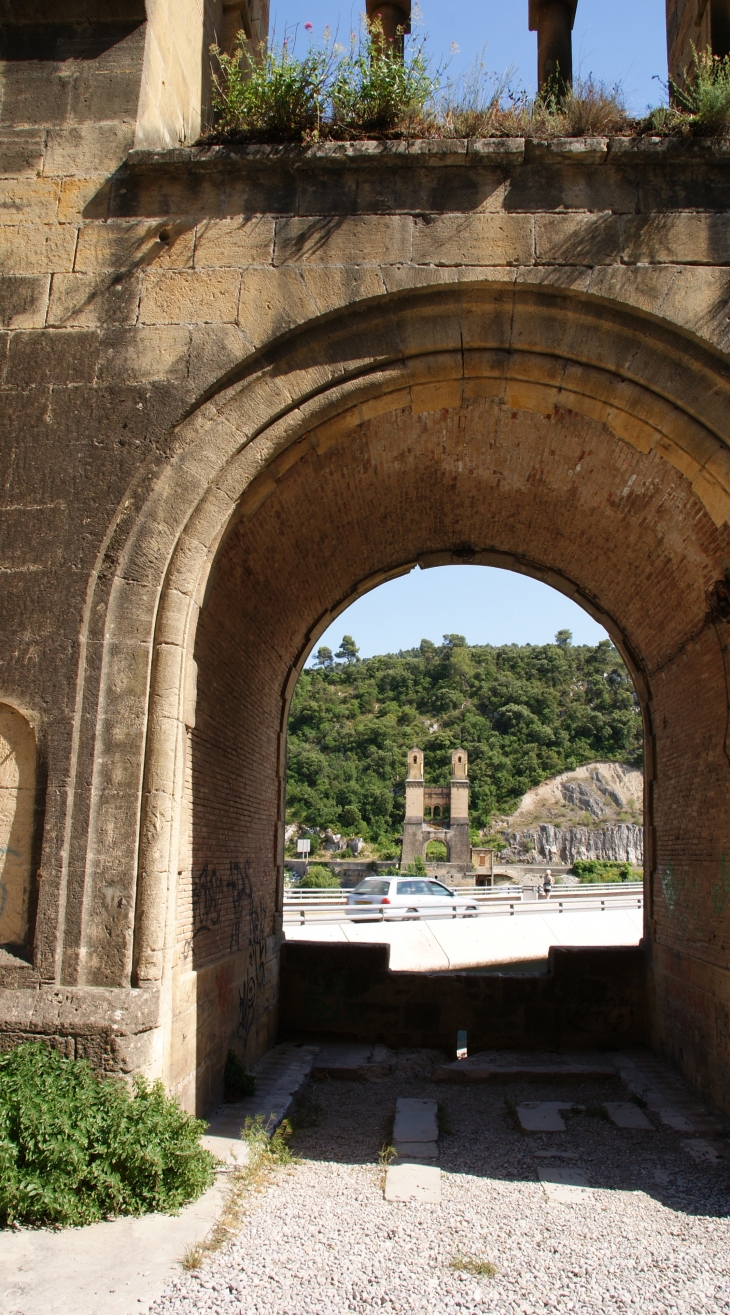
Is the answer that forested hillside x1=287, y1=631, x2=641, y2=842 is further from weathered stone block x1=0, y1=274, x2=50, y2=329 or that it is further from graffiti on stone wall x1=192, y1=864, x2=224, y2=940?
weathered stone block x1=0, y1=274, x2=50, y2=329

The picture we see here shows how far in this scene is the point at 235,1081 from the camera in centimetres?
688

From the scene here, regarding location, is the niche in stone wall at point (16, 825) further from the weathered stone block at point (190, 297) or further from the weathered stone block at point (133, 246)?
the weathered stone block at point (133, 246)

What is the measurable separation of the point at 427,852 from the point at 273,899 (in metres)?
56.7

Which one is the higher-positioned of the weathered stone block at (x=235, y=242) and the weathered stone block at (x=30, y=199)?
the weathered stone block at (x=30, y=199)

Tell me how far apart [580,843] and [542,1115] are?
233 ft

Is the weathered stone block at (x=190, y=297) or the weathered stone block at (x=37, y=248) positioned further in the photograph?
the weathered stone block at (x=37, y=248)

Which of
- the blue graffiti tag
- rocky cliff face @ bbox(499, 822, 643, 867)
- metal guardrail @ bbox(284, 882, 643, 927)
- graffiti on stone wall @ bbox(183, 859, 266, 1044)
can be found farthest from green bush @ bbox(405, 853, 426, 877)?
graffiti on stone wall @ bbox(183, 859, 266, 1044)

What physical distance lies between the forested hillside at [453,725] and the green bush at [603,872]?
27.6 m

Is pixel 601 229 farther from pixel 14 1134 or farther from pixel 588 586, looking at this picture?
pixel 14 1134

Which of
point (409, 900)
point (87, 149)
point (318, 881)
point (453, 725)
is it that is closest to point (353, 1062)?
point (87, 149)

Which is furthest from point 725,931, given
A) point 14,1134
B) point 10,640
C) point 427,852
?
point 427,852

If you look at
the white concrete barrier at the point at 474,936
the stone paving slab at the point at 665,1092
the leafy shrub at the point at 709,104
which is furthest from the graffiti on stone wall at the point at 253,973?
the leafy shrub at the point at 709,104

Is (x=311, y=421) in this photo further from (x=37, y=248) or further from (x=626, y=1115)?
(x=626, y=1115)

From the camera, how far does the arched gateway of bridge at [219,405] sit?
205 inches
